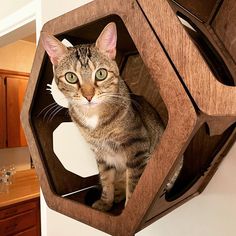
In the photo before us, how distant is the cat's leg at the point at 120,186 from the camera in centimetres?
55

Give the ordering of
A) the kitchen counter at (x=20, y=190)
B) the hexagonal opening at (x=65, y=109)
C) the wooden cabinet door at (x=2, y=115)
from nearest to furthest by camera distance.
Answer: the hexagonal opening at (x=65, y=109), the kitchen counter at (x=20, y=190), the wooden cabinet door at (x=2, y=115)

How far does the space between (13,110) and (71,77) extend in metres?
2.53

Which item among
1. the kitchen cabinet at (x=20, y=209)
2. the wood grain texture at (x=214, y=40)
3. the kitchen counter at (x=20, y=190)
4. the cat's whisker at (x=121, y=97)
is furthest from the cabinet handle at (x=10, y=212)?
the wood grain texture at (x=214, y=40)

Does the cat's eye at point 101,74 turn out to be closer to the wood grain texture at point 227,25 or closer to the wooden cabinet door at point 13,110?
the wood grain texture at point 227,25

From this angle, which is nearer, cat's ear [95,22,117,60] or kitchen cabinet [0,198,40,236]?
cat's ear [95,22,117,60]

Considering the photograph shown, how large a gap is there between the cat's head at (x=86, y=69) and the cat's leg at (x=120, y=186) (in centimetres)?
20

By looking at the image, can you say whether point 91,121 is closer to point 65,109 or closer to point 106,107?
point 106,107

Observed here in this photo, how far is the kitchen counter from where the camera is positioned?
7.29ft

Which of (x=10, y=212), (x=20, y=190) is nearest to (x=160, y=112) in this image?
(x=10, y=212)

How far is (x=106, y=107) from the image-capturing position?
50 centimetres

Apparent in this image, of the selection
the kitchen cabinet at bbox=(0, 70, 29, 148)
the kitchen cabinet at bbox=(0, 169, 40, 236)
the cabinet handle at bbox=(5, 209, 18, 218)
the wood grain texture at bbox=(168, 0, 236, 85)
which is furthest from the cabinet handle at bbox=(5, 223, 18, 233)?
the wood grain texture at bbox=(168, 0, 236, 85)

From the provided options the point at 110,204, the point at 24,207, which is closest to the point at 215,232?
the point at 110,204

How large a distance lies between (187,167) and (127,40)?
1.02 ft

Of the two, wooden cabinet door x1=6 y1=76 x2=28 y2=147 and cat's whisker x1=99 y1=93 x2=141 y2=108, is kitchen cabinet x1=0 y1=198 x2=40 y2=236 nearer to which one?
wooden cabinet door x1=6 y1=76 x2=28 y2=147
